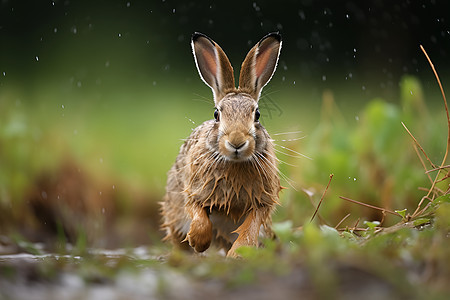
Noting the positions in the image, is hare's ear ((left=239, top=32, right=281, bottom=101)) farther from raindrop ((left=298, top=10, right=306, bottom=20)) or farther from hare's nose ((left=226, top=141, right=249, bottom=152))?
raindrop ((left=298, top=10, right=306, bottom=20))

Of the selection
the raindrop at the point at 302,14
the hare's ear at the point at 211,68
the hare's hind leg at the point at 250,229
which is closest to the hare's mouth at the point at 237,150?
the hare's hind leg at the point at 250,229

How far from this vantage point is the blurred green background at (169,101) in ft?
16.4

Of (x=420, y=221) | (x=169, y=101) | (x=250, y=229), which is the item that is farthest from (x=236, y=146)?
(x=169, y=101)

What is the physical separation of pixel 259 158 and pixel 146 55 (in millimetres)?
5838

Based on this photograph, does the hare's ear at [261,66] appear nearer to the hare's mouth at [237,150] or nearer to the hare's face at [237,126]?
the hare's face at [237,126]

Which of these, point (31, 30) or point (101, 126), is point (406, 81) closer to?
point (101, 126)

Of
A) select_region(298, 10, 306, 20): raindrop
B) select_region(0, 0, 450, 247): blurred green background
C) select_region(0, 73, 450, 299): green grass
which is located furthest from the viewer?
select_region(298, 10, 306, 20): raindrop

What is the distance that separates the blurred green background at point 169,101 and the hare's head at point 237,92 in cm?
133

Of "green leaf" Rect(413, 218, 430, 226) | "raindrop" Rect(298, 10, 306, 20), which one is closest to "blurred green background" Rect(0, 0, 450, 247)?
"raindrop" Rect(298, 10, 306, 20)

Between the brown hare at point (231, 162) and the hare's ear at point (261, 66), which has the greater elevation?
the hare's ear at point (261, 66)

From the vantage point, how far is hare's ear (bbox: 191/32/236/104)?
3.85 meters

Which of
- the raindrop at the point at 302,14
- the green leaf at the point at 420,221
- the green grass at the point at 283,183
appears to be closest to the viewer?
the green grass at the point at 283,183

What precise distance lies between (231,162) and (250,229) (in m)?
0.39

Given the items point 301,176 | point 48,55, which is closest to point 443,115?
point 301,176
